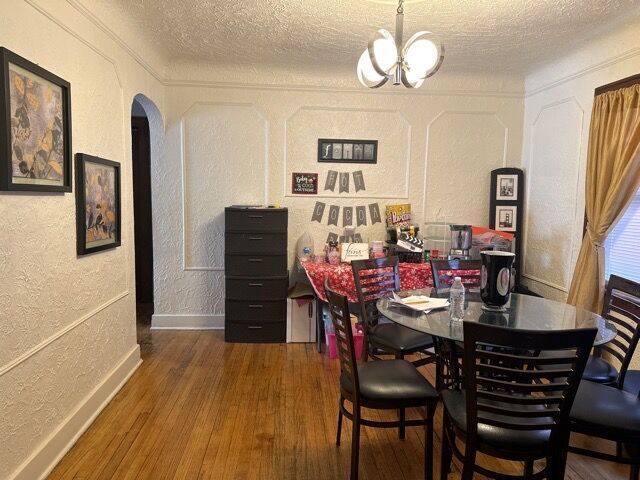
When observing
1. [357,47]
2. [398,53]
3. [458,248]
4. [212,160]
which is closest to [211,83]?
[212,160]

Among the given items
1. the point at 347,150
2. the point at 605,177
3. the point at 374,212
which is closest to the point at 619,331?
the point at 605,177

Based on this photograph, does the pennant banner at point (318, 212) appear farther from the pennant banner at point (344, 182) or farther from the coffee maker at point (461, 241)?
the coffee maker at point (461, 241)

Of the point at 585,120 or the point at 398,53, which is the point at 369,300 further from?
the point at 585,120

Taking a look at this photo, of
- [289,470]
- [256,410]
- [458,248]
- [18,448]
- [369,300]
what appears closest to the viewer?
[18,448]

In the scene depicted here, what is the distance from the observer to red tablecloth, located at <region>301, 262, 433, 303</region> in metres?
3.93

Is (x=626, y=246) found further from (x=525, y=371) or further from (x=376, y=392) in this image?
(x=376, y=392)

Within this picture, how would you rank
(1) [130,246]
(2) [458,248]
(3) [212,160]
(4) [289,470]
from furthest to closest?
(3) [212,160] < (2) [458,248] < (1) [130,246] < (4) [289,470]

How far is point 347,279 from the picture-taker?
396 centimetres

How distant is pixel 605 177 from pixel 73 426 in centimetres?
390

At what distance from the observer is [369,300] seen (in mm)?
3160

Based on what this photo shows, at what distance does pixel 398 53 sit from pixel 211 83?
257 centimetres

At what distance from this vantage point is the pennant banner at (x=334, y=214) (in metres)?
4.57

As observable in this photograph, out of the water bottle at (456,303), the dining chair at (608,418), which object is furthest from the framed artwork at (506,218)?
the dining chair at (608,418)

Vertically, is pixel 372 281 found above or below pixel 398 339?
above
